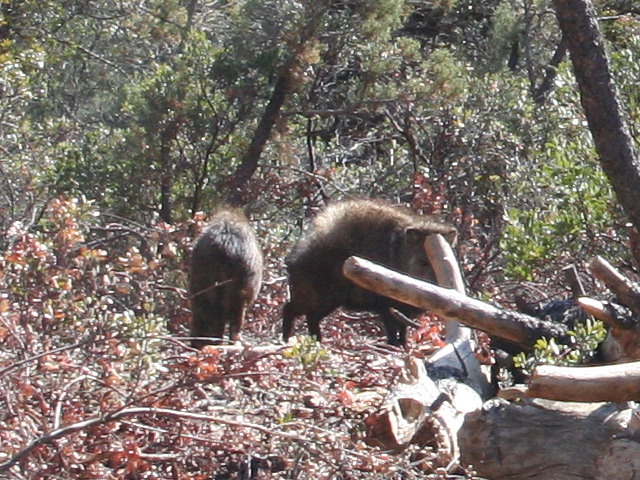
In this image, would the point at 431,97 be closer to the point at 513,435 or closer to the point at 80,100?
the point at 513,435

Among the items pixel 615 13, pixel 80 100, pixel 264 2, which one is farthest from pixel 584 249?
pixel 80 100

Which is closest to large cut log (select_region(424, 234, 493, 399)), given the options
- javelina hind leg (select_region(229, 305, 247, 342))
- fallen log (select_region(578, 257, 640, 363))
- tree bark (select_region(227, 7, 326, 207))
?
fallen log (select_region(578, 257, 640, 363))

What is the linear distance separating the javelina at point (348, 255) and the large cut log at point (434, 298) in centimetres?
279

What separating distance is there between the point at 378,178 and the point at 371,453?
642cm

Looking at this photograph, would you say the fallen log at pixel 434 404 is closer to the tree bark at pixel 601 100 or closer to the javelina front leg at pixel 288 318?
the tree bark at pixel 601 100

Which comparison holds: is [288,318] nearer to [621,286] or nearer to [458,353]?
[458,353]

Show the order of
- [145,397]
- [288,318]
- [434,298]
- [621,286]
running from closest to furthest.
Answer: [145,397]
[621,286]
[434,298]
[288,318]

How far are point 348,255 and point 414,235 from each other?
0.51 meters

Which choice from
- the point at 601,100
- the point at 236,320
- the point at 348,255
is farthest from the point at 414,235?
the point at 601,100

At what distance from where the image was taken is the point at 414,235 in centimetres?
876

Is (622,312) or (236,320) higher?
(622,312)

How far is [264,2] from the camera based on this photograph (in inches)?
403

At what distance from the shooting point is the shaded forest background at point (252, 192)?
559 centimetres

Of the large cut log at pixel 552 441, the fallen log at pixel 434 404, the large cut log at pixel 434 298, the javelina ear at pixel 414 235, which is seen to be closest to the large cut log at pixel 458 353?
the fallen log at pixel 434 404
